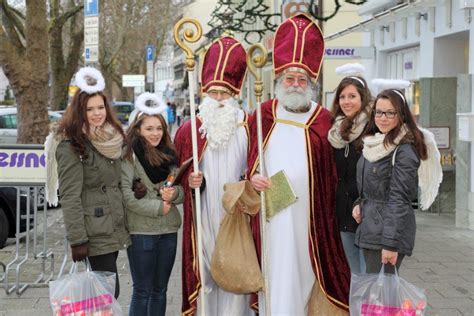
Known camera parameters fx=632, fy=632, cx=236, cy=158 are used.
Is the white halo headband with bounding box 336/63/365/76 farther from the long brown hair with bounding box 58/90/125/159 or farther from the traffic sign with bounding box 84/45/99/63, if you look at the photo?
the traffic sign with bounding box 84/45/99/63

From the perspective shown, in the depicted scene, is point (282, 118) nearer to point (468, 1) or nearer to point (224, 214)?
point (224, 214)

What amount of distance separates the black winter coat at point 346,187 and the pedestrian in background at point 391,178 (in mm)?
314

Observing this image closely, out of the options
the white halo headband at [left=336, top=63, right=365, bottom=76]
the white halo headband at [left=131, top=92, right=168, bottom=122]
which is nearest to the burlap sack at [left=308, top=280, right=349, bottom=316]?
the white halo headband at [left=336, top=63, right=365, bottom=76]

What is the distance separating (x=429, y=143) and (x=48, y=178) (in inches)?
98.5

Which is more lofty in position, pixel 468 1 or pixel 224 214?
pixel 468 1

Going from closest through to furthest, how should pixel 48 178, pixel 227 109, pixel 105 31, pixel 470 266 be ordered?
pixel 48 178 < pixel 227 109 < pixel 470 266 < pixel 105 31

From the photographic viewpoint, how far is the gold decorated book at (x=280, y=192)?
4.42m

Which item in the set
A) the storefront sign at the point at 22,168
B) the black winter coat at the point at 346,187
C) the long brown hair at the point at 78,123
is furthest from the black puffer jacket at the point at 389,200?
the storefront sign at the point at 22,168

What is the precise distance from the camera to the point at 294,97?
4.43 m

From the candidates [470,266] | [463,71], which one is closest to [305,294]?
[470,266]

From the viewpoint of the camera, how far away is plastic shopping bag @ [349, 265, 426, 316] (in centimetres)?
381

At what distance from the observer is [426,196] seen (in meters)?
4.04

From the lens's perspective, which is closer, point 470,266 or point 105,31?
point 470,266

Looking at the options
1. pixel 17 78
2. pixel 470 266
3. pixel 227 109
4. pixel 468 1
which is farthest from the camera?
pixel 17 78
